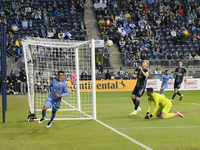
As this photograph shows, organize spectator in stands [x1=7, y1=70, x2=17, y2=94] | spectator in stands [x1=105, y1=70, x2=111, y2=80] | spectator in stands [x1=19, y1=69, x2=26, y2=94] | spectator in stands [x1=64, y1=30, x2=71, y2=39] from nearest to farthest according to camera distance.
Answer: spectator in stands [x1=7, y1=70, x2=17, y2=94] < spectator in stands [x1=19, y1=69, x2=26, y2=94] < spectator in stands [x1=105, y1=70, x2=111, y2=80] < spectator in stands [x1=64, y1=30, x2=71, y2=39]

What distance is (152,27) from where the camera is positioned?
1326 inches

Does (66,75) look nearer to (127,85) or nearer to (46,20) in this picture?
(127,85)

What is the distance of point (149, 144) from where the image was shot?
6578mm

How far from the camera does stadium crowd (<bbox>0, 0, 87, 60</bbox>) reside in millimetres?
29438

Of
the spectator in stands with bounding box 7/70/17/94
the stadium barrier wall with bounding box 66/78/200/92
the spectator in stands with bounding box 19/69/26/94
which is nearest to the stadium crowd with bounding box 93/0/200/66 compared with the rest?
the stadium barrier wall with bounding box 66/78/200/92

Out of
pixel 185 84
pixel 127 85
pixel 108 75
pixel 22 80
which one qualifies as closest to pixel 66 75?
pixel 22 80

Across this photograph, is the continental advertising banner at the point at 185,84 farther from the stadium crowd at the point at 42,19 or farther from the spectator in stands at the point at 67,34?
the spectator in stands at the point at 67,34

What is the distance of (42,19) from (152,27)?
11.7 meters

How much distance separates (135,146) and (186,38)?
1125 inches

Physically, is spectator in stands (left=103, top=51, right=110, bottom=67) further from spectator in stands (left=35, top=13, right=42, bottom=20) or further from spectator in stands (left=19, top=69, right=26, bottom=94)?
spectator in stands (left=35, top=13, right=42, bottom=20)

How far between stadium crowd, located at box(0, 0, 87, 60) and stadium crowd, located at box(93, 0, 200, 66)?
2.72 metres

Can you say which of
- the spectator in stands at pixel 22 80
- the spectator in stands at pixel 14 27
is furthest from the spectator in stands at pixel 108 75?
the spectator in stands at pixel 14 27

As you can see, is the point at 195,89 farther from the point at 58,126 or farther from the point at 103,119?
the point at 58,126

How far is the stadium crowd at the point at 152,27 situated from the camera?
30.5m
